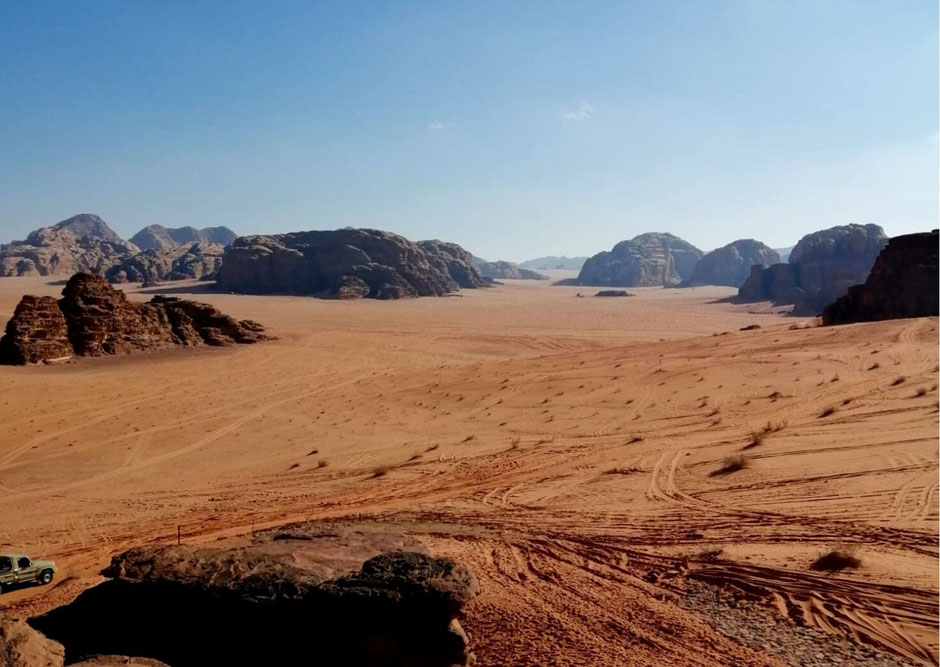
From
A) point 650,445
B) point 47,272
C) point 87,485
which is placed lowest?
point 87,485

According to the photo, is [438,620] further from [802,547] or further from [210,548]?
[802,547]

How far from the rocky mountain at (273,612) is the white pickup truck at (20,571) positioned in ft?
10.7

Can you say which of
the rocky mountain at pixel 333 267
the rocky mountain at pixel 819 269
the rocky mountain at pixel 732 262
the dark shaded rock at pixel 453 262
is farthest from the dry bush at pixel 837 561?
the rocky mountain at pixel 732 262

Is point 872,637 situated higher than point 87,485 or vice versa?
point 872,637

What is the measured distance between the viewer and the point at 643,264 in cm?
15775

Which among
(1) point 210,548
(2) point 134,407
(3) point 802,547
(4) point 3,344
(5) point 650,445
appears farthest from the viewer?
(4) point 3,344

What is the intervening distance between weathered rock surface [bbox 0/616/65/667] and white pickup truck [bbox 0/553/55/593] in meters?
4.60

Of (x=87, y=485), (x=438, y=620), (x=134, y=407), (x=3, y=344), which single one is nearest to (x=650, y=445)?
(x=438, y=620)

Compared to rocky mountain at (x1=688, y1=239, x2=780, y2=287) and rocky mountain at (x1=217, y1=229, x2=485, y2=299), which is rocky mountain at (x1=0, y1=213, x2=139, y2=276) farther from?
rocky mountain at (x1=688, y1=239, x2=780, y2=287)

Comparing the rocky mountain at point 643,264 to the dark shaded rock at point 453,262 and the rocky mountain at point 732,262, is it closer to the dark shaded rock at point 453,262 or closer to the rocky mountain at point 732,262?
the rocky mountain at point 732,262

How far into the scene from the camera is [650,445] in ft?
48.9

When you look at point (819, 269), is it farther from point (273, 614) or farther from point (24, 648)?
point (24, 648)

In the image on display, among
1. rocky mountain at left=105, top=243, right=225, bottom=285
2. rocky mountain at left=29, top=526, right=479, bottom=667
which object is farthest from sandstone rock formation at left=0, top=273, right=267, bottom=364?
rocky mountain at left=105, top=243, right=225, bottom=285

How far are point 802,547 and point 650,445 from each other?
6444mm
